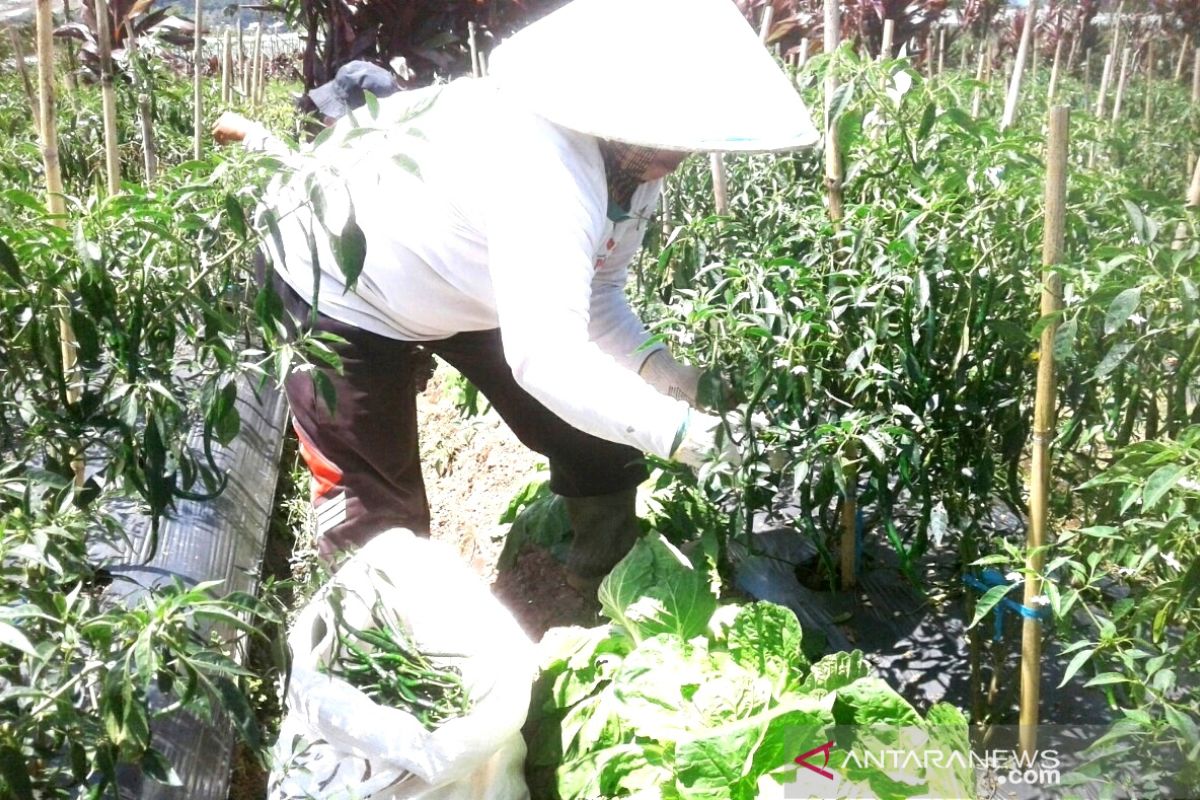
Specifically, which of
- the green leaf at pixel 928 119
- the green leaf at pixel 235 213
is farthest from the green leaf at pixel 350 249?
the green leaf at pixel 928 119

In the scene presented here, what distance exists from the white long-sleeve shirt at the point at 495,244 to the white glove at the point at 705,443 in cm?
5

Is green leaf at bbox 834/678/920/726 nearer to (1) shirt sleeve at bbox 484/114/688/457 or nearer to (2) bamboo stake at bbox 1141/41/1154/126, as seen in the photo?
(1) shirt sleeve at bbox 484/114/688/457

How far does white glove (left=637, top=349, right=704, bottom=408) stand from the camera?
88.7 inches

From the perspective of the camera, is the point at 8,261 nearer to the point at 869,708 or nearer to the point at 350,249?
the point at 350,249

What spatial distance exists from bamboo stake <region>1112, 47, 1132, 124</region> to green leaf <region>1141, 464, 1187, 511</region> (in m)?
0.65

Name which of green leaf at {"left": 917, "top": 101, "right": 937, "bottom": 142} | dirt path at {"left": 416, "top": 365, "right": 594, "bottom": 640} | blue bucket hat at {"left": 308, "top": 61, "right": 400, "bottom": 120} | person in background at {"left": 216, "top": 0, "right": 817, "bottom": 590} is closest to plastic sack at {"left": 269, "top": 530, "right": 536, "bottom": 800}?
person in background at {"left": 216, "top": 0, "right": 817, "bottom": 590}

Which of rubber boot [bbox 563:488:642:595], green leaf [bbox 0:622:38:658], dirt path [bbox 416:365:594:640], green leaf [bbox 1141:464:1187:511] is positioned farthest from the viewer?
dirt path [bbox 416:365:594:640]

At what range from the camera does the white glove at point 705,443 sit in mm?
1745

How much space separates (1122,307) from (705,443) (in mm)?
716

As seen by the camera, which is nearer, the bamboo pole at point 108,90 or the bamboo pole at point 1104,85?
the bamboo pole at point 1104,85

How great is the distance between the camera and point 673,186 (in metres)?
3.40

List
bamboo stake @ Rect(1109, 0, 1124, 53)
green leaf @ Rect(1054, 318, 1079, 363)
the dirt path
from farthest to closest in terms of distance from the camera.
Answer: the dirt path
bamboo stake @ Rect(1109, 0, 1124, 53)
green leaf @ Rect(1054, 318, 1079, 363)

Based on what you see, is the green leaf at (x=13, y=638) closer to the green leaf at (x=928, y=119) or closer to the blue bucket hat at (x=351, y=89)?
the green leaf at (x=928, y=119)

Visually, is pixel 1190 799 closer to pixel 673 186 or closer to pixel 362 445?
pixel 362 445
